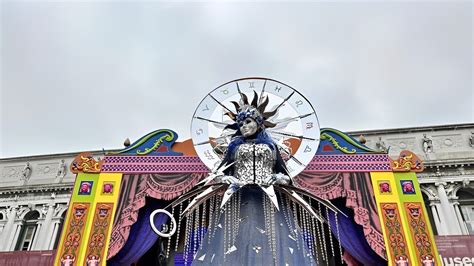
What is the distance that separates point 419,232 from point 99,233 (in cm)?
635

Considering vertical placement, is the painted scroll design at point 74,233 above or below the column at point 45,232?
below

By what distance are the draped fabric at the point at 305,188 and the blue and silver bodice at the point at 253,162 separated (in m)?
2.59

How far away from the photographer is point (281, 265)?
4.44m

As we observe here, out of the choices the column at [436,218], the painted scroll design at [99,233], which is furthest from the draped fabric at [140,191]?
the column at [436,218]

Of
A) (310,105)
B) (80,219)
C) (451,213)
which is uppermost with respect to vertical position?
(310,105)

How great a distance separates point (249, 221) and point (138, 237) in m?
3.99

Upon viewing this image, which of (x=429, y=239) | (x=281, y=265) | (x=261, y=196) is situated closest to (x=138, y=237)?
(x=261, y=196)

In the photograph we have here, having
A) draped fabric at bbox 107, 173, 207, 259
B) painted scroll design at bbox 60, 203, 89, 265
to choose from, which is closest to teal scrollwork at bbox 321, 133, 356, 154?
draped fabric at bbox 107, 173, 207, 259

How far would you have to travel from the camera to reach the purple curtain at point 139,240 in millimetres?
7793

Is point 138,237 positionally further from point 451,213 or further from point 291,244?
point 451,213

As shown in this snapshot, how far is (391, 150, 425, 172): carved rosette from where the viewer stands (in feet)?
27.3

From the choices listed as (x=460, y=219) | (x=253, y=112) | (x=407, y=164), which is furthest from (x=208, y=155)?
(x=460, y=219)

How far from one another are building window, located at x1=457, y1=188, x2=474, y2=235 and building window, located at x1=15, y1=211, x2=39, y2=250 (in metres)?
12.1

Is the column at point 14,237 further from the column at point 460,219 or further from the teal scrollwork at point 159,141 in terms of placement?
the column at point 460,219
